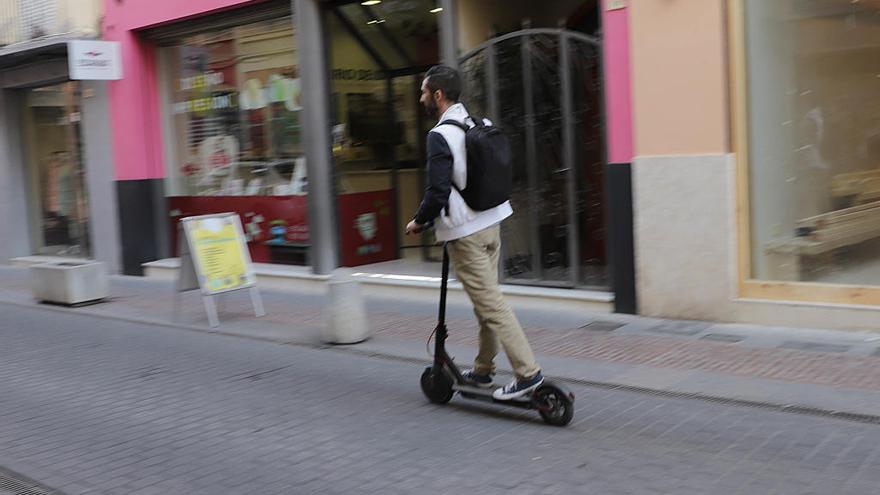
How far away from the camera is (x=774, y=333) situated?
7590 millimetres

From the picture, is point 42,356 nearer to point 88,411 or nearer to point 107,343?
point 107,343

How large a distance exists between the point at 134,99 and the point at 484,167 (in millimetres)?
9982

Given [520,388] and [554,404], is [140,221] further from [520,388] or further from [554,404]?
[554,404]

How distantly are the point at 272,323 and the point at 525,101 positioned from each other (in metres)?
3.51

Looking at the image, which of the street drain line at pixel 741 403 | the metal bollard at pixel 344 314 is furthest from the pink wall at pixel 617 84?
the street drain line at pixel 741 403

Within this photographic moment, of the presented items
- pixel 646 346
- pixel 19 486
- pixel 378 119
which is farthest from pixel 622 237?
pixel 19 486

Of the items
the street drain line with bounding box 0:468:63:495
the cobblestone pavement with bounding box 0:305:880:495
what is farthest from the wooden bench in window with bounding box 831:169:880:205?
the street drain line with bounding box 0:468:63:495

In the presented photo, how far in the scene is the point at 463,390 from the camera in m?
5.77

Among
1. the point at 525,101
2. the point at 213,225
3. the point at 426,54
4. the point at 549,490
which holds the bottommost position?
the point at 549,490

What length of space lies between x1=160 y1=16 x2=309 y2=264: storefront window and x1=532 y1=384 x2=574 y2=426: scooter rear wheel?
6.91 m

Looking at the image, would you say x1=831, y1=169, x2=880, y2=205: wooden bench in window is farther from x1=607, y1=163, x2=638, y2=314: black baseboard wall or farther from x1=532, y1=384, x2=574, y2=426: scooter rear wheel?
x1=532, y1=384, x2=574, y2=426: scooter rear wheel

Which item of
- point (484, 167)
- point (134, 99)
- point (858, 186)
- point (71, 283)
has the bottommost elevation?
point (71, 283)

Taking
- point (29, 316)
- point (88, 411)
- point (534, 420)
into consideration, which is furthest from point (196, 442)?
point (29, 316)

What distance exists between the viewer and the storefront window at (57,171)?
51.7 ft
